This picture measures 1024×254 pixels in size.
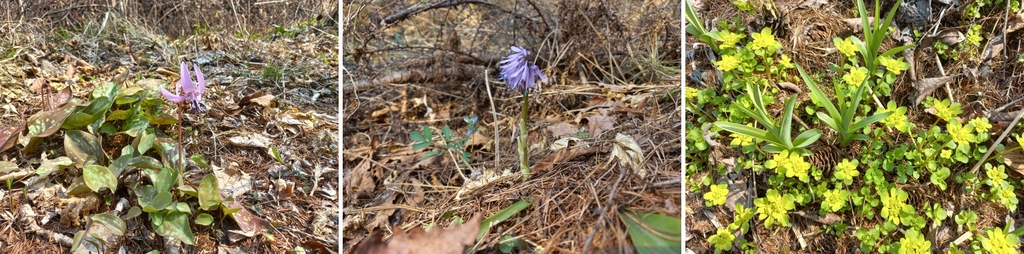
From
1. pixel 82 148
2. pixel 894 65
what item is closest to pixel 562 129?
pixel 894 65

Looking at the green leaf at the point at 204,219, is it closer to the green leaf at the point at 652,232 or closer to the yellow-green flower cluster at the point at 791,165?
the green leaf at the point at 652,232

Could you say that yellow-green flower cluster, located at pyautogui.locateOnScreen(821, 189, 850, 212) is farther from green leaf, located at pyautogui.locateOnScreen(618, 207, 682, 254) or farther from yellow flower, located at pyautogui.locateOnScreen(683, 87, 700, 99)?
green leaf, located at pyautogui.locateOnScreen(618, 207, 682, 254)

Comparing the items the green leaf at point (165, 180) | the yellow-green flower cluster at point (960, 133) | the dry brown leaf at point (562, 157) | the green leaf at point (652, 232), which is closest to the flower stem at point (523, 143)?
the dry brown leaf at point (562, 157)

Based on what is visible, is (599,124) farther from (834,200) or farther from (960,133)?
(960,133)

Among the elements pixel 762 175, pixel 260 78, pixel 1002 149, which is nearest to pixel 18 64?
pixel 260 78

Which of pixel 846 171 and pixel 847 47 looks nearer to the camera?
pixel 846 171
